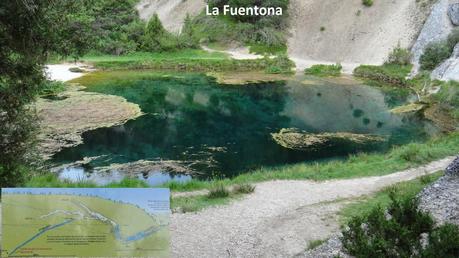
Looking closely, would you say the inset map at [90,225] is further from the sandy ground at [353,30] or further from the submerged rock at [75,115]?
the sandy ground at [353,30]

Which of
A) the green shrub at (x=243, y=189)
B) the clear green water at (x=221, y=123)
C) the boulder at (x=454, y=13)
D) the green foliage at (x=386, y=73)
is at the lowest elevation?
the clear green water at (x=221, y=123)

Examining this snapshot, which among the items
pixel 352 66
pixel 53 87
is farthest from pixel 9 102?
pixel 352 66

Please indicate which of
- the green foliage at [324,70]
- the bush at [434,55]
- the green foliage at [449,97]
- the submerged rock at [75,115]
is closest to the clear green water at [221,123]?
the submerged rock at [75,115]

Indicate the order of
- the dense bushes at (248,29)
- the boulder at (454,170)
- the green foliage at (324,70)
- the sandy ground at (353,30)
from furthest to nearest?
the dense bushes at (248,29), the sandy ground at (353,30), the green foliage at (324,70), the boulder at (454,170)

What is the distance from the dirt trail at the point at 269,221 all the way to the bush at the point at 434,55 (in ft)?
115

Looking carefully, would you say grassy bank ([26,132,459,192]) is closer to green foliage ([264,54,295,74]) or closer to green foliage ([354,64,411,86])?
green foliage ([354,64,411,86])

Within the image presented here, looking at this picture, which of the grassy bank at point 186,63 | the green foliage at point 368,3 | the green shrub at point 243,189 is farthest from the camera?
the green foliage at point 368,3

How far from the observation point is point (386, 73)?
55.0m

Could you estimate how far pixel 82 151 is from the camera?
27922 millimetres

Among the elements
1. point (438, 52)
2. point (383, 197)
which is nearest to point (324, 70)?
point (438, 52)

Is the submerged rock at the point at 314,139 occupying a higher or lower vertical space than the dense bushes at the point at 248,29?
lower

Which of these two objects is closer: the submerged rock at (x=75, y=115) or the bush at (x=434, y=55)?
the submerged rock at (x=75, y=115)

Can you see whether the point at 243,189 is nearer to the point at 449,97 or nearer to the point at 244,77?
the point at 449,97

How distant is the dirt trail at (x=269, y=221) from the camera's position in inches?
551
